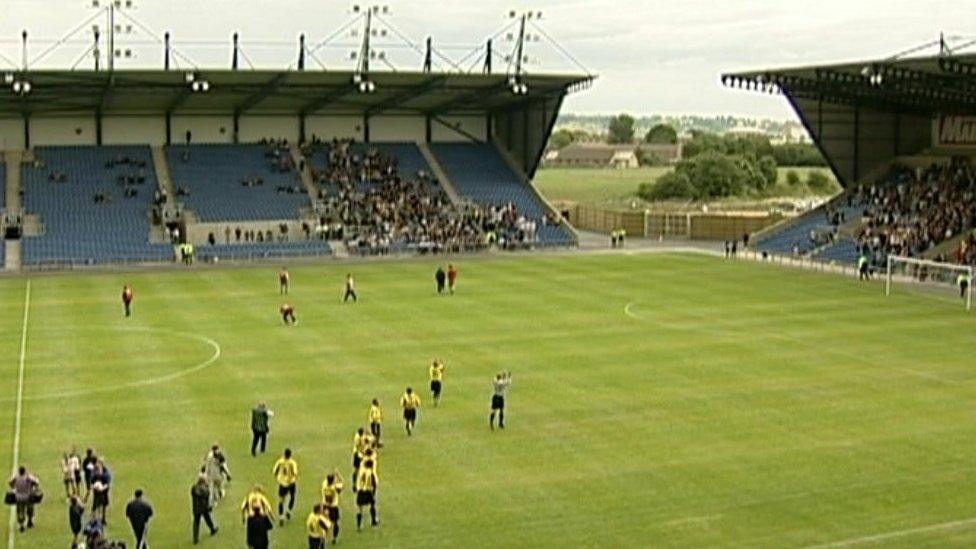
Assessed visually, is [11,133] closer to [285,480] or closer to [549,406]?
[549,406]

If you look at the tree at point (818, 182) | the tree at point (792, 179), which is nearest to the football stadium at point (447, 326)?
the tree at point (818, 182)

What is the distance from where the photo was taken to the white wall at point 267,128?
8631 centimetres

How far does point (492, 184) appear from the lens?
3413 inches

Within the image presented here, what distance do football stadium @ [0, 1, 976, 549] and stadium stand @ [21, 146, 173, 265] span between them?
23 cm

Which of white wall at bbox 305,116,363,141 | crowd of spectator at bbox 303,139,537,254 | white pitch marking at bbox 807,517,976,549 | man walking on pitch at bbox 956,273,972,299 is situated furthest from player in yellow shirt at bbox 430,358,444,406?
white wall at bbox 305,116,363,141

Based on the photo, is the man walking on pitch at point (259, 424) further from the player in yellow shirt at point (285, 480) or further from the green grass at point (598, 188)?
the green grass at point (598, 188)

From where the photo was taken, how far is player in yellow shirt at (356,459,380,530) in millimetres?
22906

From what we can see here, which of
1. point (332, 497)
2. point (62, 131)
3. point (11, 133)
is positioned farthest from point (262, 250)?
point (332, 497)

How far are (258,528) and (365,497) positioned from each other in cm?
275

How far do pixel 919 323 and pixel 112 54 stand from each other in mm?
48104

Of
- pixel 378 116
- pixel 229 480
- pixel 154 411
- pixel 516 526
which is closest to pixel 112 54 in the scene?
pixel 378 116

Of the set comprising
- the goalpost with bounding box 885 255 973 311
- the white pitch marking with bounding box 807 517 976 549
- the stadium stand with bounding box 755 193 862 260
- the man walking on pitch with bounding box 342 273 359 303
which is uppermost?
the stadium stand with bounding box 755 193 862 260

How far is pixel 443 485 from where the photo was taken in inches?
1003

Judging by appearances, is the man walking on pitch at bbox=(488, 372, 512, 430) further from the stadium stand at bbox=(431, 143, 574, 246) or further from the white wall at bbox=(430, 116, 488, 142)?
the white wall at bbox=(430, 116, 488, 142)
